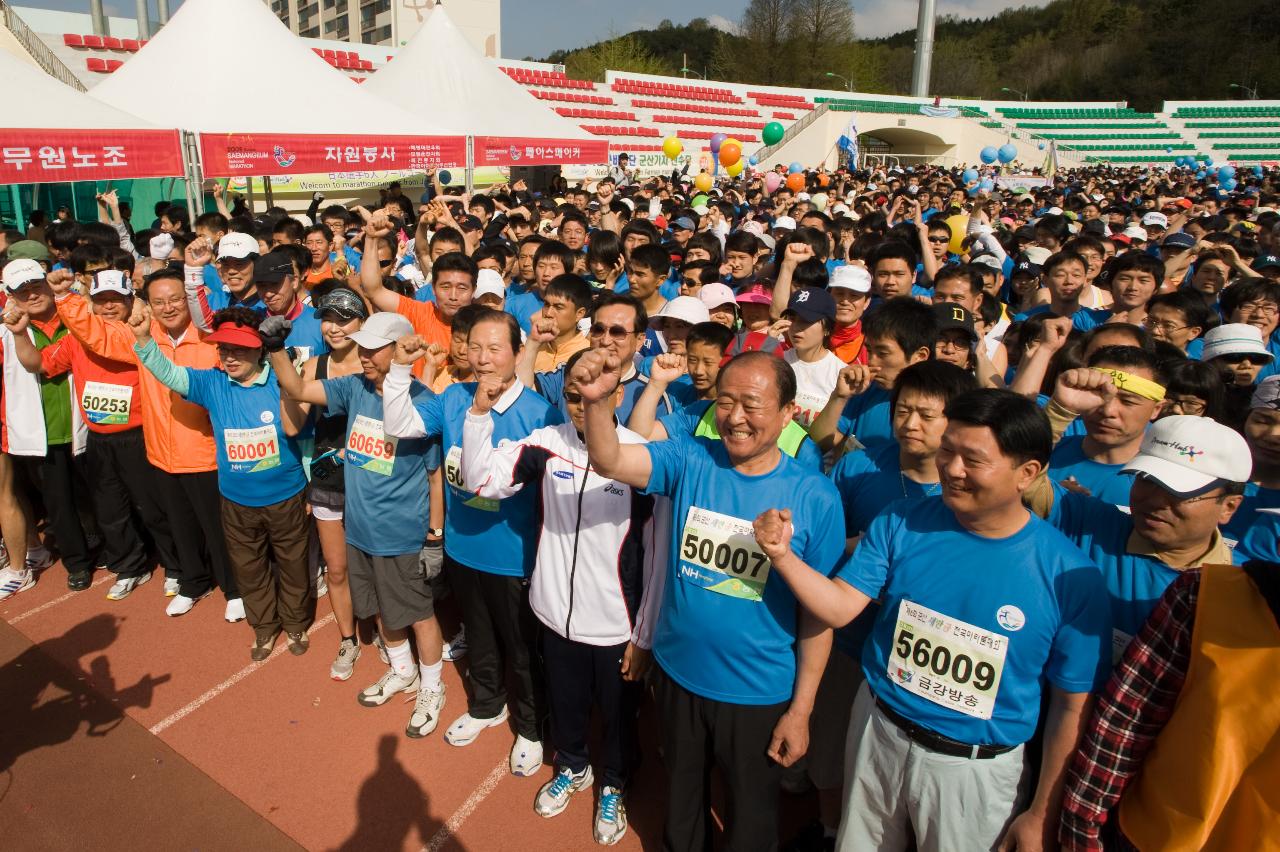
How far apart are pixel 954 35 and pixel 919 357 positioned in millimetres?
98309

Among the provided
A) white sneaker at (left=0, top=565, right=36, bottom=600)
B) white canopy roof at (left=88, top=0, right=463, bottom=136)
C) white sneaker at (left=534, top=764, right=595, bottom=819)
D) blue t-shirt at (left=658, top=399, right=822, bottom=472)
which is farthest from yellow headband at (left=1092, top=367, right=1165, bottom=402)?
white canopy roof at (left=88, top=0, right=463, bottom=136)

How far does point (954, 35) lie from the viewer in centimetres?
8481

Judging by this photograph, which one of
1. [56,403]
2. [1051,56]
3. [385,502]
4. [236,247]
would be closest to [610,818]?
[385,502]

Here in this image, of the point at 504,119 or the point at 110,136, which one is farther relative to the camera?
the point at 504,119

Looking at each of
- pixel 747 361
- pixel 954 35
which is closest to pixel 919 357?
pixel 747 361

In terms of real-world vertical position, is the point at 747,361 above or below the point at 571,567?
above

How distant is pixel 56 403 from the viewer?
4684 millimetres

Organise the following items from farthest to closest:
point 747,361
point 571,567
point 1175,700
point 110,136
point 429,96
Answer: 1. point 429,96
2. point 110,136
3. point 571,567
4. point 747,361
5. point 1175,700

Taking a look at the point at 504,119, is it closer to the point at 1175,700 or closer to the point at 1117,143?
the point at 1175,700

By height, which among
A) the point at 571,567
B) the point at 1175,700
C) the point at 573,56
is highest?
the point at 573,56

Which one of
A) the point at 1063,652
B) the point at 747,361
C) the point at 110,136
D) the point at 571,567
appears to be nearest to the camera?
the point at 1063,652

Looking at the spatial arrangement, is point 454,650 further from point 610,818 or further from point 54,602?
point 54,602

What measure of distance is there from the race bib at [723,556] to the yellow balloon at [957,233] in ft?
25.9

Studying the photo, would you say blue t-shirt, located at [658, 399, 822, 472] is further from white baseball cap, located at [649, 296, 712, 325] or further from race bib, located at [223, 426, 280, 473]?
race bib, located at [223, 426, 280, 473]
